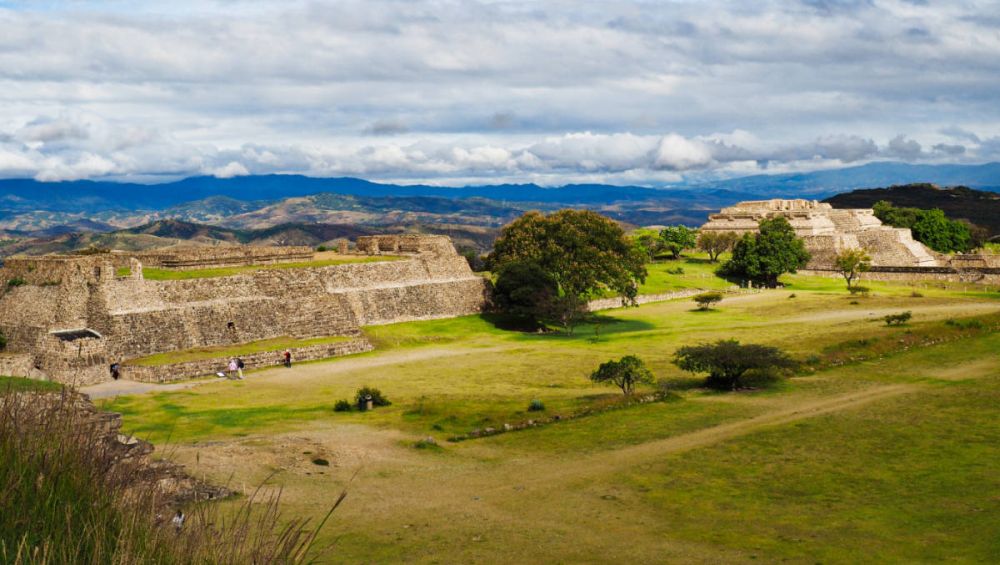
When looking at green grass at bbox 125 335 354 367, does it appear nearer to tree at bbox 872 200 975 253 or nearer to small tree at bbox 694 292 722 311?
small tree at bbox 694 292 722 311

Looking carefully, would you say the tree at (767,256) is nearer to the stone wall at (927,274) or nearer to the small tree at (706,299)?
the stone wall at (927,274)

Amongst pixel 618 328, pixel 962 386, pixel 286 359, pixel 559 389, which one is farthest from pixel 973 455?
pixel 618 328

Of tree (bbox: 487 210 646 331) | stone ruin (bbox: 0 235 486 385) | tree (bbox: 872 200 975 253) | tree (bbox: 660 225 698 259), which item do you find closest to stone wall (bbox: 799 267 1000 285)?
tree (bbox: 660 225 698 259)

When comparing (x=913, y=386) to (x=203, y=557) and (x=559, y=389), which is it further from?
(x=203, y=557)

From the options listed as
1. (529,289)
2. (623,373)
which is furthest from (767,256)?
(623,373)

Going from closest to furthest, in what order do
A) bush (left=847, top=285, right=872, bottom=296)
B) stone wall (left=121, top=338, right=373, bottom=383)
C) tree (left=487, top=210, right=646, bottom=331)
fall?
stone wall (left=121, top=338, right=373, bottom=383) < tree (left=487, top=210, right=646, bottom=331) < bush (left=847, top=285, right=872, bottom=296)
